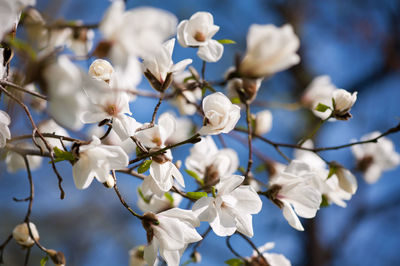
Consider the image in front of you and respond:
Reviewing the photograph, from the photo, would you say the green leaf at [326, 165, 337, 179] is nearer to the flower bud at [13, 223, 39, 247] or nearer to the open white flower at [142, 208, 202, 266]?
the open white flower at [142, 208, 202, 266]

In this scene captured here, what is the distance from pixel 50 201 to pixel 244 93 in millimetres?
3203

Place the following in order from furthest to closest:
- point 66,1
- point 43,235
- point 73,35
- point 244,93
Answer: point 43,235
point 73,35
point 244,93
point 66,1

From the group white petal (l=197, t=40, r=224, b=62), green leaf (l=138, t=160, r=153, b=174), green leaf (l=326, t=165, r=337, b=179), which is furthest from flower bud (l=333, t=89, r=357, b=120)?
green leaf (l=138, t=160, r=153, b=174)

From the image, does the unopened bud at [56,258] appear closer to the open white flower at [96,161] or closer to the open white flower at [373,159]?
the open white flower at [96,161]

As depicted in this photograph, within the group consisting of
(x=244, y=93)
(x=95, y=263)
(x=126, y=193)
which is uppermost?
(x=244, y=93)

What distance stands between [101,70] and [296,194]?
11.3 inches

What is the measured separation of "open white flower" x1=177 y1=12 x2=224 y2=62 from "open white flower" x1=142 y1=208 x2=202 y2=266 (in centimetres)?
20

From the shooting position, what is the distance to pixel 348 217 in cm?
290

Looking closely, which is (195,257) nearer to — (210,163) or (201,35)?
(210,163)

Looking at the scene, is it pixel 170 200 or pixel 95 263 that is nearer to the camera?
pixel 170 200

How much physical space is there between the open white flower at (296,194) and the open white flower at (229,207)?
0.22 feet

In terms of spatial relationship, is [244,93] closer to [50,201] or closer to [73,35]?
[73,35]

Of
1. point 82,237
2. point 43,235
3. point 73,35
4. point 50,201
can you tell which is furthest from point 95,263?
point 73,35

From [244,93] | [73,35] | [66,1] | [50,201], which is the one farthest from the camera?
[50,201]
